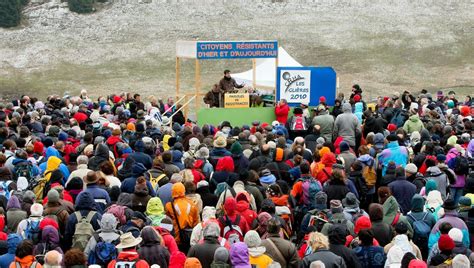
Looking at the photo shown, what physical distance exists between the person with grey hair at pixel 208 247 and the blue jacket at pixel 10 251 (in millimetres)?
2052

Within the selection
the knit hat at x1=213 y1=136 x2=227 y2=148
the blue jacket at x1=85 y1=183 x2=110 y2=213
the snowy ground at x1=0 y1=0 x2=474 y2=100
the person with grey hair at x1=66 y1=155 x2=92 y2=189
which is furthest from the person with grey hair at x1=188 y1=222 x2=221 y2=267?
the snowy ground at x1=0 y1=0 x2=474 y2=100

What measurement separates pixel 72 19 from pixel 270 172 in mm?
37884

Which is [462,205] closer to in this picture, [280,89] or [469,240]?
[469,240]

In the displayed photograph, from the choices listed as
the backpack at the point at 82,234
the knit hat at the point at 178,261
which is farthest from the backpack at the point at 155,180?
the knit hat at the point at 178,261

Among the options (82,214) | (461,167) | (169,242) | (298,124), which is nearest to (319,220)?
(169,242)

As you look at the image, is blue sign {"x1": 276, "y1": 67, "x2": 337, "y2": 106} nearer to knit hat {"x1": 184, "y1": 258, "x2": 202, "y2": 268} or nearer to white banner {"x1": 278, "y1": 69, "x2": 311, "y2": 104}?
white banner {"x1": 278, "y1": 69, "x2": 311, "y2": 104}

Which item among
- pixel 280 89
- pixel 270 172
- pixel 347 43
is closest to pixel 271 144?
pixel 270 172

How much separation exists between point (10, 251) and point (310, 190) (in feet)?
16.5

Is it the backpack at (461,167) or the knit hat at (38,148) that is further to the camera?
the knit hat at (38,148)

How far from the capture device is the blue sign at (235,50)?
2705cm

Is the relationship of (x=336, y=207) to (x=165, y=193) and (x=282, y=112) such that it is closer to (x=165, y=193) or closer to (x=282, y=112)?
(x=165, y=193)

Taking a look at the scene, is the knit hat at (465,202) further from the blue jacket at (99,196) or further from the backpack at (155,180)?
the blue jacket at (99,196)

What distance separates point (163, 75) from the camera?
46.8 meters

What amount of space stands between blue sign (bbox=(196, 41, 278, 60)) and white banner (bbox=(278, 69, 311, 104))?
5.01ft
